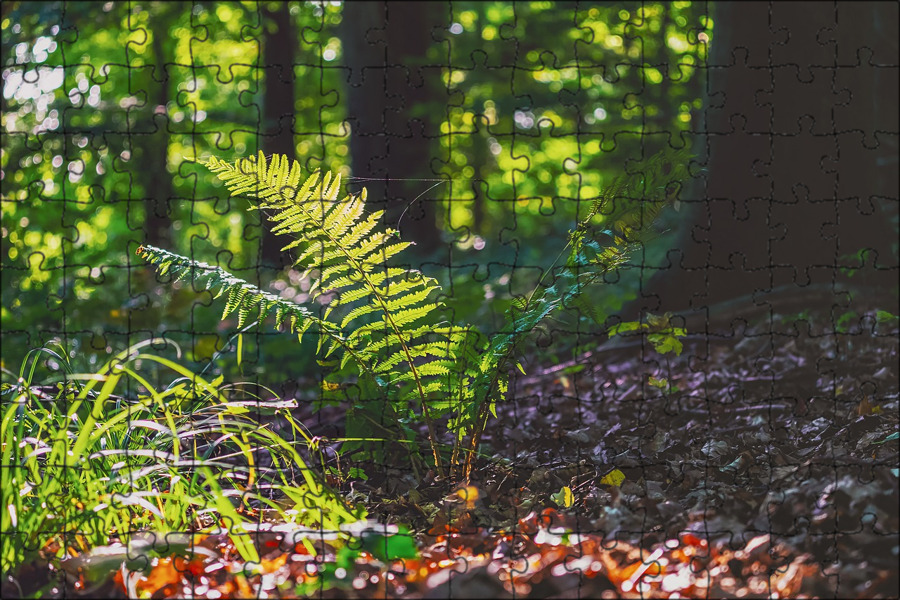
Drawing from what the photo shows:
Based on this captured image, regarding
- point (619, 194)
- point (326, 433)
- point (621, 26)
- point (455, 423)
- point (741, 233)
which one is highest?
point (621, 26)

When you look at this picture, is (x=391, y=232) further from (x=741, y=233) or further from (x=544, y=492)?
(x=741, y=233)

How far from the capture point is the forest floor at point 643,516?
7.61 ft

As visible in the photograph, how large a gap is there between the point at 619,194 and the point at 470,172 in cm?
1092

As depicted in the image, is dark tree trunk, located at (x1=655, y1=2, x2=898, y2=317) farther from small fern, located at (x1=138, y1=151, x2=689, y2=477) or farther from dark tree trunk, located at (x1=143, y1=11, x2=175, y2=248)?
dark tree trunk, located at (x1=143, y1=11, x2=175, y2=248)

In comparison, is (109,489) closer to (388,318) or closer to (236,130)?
(388,318)

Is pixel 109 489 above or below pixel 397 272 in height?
below

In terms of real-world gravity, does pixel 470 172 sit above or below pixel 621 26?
below

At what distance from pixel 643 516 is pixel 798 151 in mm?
2866

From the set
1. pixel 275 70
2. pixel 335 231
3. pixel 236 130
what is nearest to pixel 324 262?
pixel 335 231

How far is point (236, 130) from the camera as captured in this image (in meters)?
3.51

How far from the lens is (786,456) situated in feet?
10.4

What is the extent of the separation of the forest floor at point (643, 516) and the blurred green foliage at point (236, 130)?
831 mm

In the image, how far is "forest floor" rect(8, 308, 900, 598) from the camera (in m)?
2.32

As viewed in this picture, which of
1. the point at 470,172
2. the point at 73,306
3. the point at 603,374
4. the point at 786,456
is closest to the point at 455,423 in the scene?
the point at 786,456
